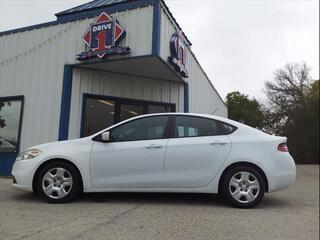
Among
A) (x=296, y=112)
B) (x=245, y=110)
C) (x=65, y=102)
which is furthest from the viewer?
(x=245, y=110)

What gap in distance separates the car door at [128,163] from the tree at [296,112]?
30583 millimetres

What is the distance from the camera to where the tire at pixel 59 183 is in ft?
21.6

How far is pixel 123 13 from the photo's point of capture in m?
9.66

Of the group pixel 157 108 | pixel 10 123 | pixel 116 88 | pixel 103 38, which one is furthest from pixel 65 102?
pixel 157 108

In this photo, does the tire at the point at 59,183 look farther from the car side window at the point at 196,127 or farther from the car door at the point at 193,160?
the car side window at the point at 196,127

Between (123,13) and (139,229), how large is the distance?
5975 millimetres

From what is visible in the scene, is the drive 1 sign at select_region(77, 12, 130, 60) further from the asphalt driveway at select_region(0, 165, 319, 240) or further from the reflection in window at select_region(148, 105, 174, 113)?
the asphalt driveway at select_region(0, 165, 319, 240)

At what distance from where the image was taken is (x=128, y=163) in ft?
21.6

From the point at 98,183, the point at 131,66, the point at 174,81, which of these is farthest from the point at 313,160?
the point at 98,183

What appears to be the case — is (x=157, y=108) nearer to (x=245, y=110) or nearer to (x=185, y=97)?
(x=185, y=97)

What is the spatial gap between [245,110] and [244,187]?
42050 mm

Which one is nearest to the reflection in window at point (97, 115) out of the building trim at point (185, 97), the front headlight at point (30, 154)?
the building trim at point (185, 97)

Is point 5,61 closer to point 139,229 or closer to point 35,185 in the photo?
point 35,185

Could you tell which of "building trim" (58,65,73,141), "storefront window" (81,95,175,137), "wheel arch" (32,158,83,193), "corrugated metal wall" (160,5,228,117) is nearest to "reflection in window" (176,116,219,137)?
"wheel arch" (32,158,83,193)
